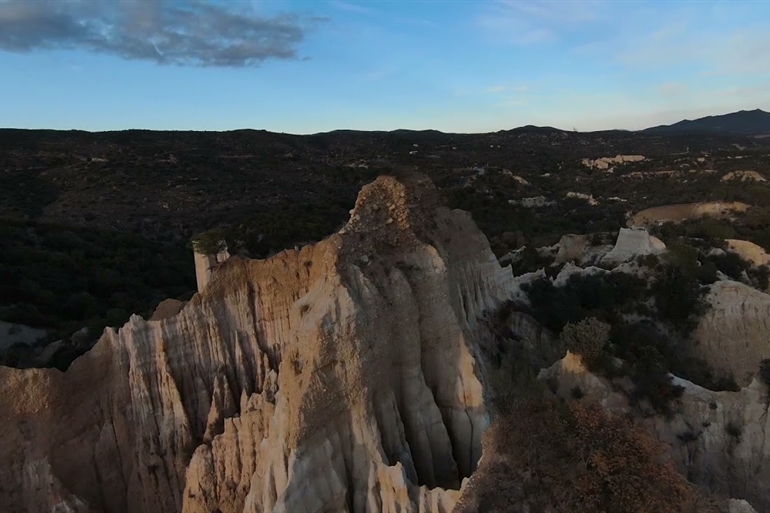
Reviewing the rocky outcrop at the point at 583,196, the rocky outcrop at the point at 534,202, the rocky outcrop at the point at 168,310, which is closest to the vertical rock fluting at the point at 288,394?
the rocky outcrop at the point at 168,310

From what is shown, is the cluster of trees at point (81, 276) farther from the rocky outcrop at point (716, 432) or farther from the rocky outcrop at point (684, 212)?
the rocky outcrop at point (684, 212)

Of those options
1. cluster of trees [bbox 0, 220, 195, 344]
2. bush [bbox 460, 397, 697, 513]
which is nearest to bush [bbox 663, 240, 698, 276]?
bush [bbox 460, 397, 697, 513]

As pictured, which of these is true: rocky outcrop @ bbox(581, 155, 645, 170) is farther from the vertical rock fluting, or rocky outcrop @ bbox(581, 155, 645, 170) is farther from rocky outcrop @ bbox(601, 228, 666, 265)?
the vertical rock fluting

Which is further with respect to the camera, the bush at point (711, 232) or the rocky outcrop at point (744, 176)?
the rocky outcrop at point (744, 176)

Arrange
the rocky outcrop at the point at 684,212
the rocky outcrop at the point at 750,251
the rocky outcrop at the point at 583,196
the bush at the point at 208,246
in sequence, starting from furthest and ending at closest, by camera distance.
Result: 1. the rocky outcrop at the point at 583,196
2. the rocky outcrop at the point at 684,212
3. the rocky outcrop at the point at 750,251
4. the bush at the point at 208,246

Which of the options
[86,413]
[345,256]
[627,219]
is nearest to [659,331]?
[345,256]

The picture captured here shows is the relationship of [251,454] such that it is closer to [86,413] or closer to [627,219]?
[86,413]
